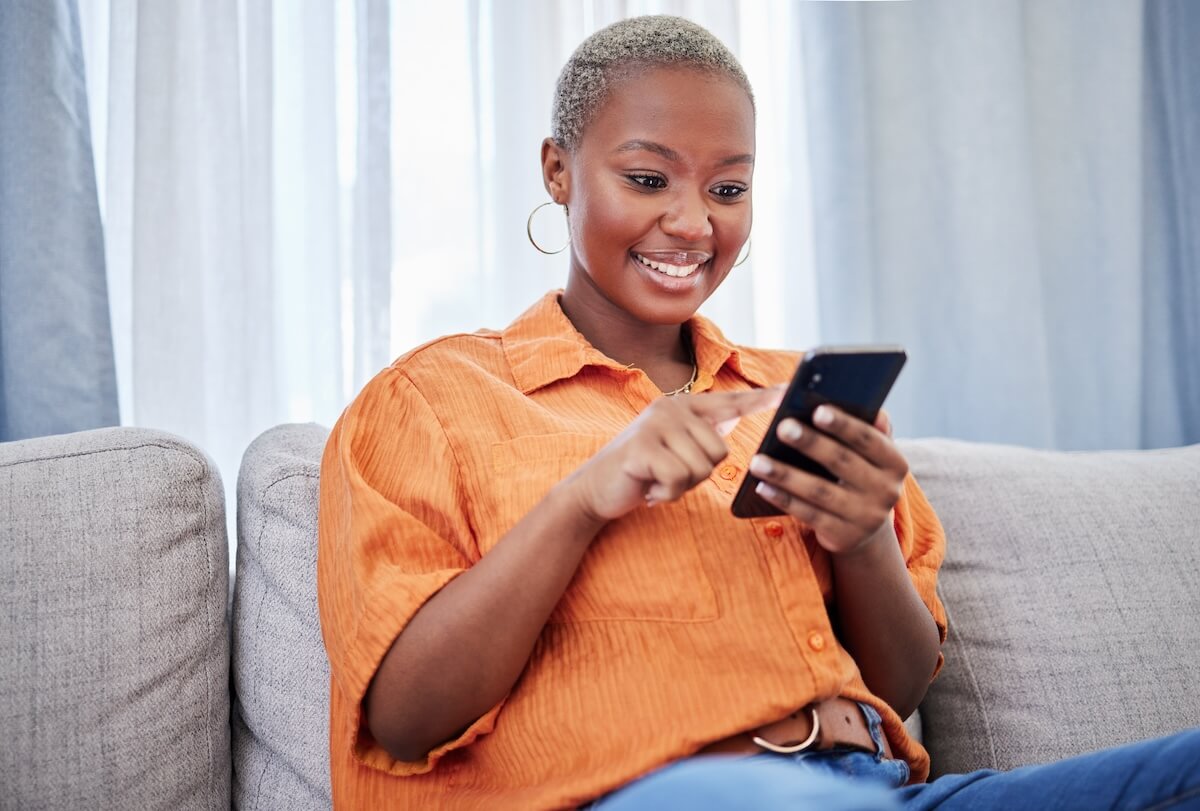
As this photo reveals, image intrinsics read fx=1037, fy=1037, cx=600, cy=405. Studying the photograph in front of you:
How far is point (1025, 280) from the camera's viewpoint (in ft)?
5.93

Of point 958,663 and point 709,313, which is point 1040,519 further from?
point 709,313

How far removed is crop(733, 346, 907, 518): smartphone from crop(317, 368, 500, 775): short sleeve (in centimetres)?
26

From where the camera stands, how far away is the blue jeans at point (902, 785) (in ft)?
1.74

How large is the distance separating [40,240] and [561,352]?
2.41ft

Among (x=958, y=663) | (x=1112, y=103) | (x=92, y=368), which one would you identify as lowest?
(x=958, y=663)

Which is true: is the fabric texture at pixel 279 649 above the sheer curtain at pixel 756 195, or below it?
below

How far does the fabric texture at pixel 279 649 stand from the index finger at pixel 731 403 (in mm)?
529

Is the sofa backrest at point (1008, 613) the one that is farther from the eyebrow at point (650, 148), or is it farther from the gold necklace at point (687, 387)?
the eyebrow at point (650, 148)

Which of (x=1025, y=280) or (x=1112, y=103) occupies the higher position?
(x=1112, y=103)

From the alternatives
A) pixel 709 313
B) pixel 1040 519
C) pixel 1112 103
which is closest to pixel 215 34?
pixel 709 313

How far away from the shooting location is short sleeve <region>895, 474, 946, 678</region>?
1080 millimetres

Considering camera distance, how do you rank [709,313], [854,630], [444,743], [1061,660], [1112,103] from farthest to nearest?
[1112,103]
[709,313]
[1061,660]
[854,630]
[444,743]

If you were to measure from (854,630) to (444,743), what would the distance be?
39 cm

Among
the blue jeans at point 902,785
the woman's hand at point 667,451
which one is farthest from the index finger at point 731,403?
the blue jeans at point 902,785
